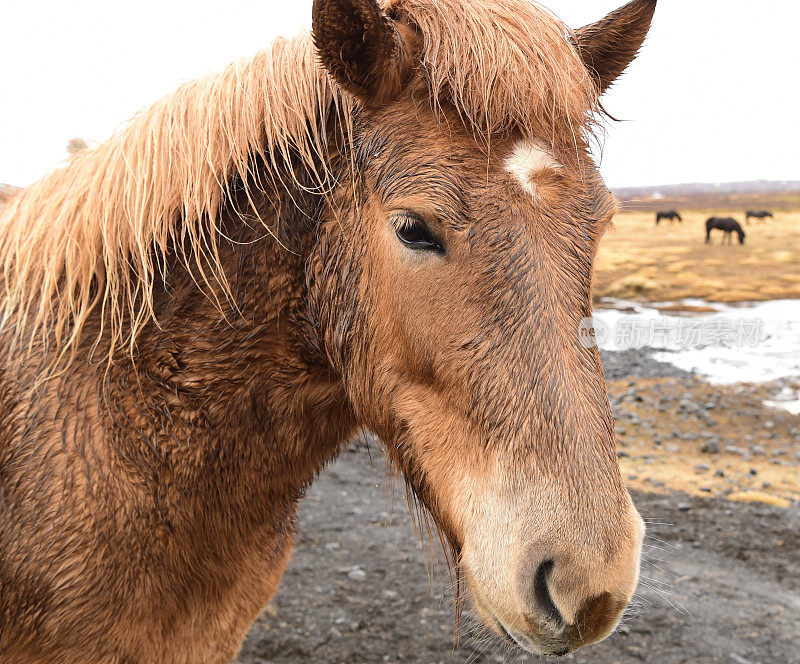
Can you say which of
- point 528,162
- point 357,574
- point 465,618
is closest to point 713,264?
point 357,574

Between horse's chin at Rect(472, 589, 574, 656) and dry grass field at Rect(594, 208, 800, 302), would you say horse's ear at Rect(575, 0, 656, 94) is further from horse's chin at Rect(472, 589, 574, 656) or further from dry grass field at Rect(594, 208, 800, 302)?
dry grass field at Rect(594, 208, 800, 302)

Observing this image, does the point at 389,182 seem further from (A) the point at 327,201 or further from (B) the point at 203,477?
(B) the point at 203,477

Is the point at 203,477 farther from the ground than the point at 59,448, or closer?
closer

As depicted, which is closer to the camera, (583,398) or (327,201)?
(583,398)

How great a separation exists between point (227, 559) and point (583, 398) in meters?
1.41

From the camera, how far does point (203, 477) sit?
1.99 m

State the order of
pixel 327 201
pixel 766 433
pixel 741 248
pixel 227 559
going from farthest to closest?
pixel 741 248, pixel 766 433, pixel 227 559, pixel 327 201

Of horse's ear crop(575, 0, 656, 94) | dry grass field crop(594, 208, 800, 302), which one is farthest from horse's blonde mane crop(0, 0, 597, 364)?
dry grass field crop(594, 208, 800, 302)

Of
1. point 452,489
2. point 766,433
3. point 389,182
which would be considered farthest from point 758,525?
point 389,182

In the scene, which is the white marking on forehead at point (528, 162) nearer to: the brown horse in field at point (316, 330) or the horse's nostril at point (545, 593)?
the brown horse in field at point (316, 330)

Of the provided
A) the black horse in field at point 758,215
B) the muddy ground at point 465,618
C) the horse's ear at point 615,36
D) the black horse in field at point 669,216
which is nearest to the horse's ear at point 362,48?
the horse's ear at point 615,36

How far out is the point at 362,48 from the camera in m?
1.64

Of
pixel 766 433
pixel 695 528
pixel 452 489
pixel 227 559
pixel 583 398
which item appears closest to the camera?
pixel 583 398

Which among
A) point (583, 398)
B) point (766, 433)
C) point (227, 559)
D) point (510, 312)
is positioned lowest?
point (766, 433)
